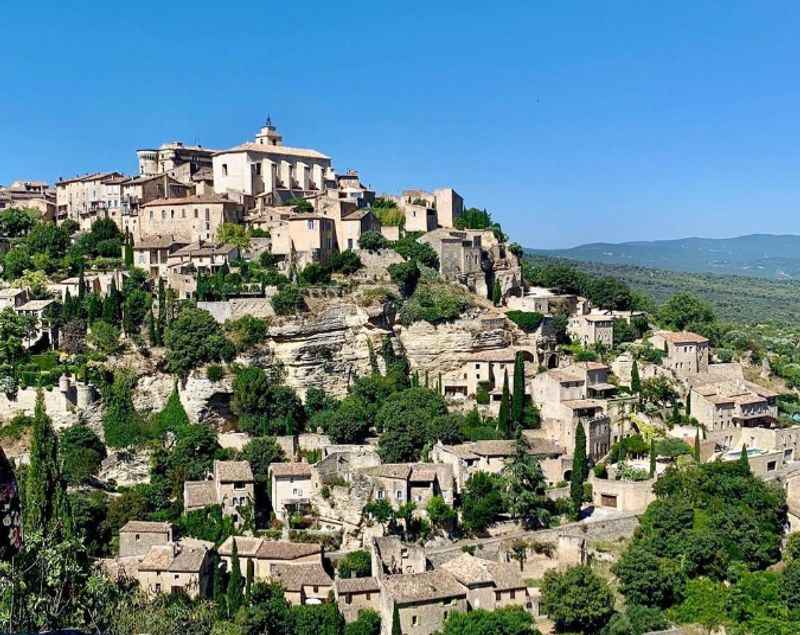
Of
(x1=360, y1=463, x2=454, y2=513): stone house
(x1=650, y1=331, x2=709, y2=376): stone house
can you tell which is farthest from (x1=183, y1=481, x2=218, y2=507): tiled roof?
(x1=650, y1=331, x2=709, y2=376): stone house

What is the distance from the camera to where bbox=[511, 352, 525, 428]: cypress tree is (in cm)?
4459

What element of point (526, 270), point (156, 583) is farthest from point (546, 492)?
point (526, 270)

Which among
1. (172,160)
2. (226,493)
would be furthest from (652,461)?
(172,160)

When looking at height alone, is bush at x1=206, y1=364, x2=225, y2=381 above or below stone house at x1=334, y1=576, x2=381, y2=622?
above

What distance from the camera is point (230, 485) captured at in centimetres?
3919

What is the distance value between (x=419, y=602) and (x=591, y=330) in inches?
1028

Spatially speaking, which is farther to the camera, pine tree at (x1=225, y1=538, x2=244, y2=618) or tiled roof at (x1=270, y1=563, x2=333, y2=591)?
tiled roof at (x1=270, y1=563, x2=333, y2=591)

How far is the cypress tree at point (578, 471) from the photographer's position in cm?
3919

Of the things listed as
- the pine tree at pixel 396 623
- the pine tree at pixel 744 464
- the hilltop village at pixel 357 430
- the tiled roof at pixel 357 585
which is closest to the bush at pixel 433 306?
the hilltop village at pixel 357 430

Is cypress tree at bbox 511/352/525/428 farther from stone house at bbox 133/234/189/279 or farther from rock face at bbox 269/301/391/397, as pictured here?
stone house at bbox 133/234/189/279

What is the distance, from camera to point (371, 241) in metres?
53.9

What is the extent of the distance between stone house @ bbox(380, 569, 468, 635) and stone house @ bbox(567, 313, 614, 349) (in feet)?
79.8

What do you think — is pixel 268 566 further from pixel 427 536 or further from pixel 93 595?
pixel 93 595

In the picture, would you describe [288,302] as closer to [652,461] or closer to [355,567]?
[355,567]
